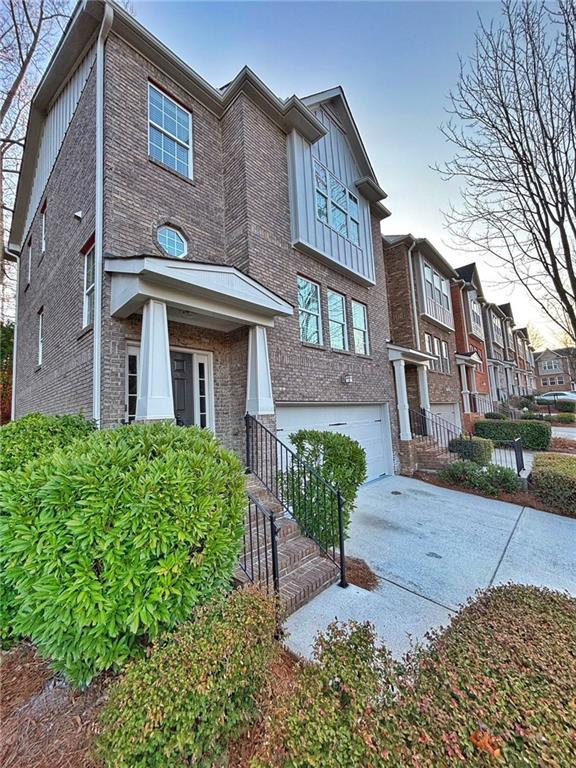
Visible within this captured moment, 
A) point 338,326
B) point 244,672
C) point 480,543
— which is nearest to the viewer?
point 244,672

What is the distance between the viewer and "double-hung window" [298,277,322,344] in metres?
8.73

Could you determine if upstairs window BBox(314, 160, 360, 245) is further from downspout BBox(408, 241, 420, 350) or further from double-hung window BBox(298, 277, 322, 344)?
downspout BBox(408, 241, 420, 350)

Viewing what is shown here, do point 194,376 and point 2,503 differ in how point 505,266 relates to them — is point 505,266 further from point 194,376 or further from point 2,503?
point 2,503

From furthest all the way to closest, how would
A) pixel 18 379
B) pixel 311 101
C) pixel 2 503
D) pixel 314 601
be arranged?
pixel 18 379 < pixel 311 101 < pixel 314 601 < pixel 2 503

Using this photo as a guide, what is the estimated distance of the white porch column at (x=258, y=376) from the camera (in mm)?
6529

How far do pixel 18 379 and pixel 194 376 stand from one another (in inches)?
336

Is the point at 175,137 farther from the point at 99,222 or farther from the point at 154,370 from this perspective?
the point at 154,370

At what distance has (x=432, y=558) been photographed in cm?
536

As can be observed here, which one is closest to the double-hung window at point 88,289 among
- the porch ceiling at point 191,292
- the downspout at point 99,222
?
the downspout at point 99,222

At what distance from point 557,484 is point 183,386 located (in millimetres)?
8242

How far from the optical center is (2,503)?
2.61 m

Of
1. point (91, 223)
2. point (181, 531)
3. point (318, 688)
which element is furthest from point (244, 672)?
point (91, 223)

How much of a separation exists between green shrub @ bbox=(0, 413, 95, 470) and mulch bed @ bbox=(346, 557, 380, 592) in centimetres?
404

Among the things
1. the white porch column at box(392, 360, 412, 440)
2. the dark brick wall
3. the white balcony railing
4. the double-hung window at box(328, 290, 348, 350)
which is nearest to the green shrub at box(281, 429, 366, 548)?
the dark brick wall
